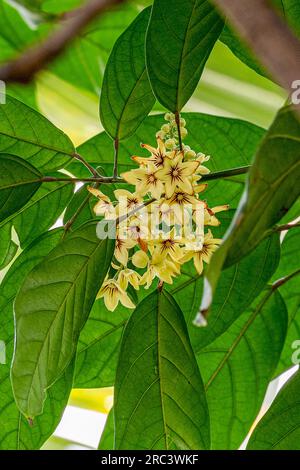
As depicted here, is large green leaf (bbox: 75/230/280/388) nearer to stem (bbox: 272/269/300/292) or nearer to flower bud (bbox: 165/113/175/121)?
stem (bbox: 272/269/300/292)

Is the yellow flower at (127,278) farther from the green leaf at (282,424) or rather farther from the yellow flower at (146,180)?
the green leaf at (282,424)

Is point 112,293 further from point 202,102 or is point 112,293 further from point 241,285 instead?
point 202,102

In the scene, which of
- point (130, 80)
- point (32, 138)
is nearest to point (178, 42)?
point (130, 80)

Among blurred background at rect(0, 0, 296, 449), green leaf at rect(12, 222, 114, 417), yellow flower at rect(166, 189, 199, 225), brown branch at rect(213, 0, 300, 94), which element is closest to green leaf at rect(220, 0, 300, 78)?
yellow flower at rect(166, 189, 199, 225)

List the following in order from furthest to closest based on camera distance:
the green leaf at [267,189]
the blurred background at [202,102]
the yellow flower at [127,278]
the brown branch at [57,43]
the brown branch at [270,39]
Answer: the blurred background at [202,102] < the brown branch at [57,43] < the yellow flower at [127,278] < the green leaf at [267,189] < the brown branch at [270,39]

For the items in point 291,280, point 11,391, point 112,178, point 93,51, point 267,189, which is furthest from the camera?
→ point 93,51

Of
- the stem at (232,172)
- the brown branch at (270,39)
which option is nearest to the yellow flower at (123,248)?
the stem at (232,172)

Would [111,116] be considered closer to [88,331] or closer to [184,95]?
[184,95]
